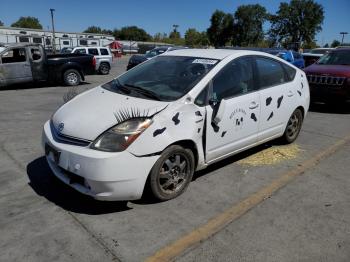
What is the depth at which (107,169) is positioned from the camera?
3150 millimetres

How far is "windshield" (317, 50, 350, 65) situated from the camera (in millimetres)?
9414

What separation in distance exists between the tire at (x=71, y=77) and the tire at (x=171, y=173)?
1131 cm

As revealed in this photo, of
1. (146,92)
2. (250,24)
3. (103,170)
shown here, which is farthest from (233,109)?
(250,24)

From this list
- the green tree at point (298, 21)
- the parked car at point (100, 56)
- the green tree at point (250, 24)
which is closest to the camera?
the parked car at point (100, 56)

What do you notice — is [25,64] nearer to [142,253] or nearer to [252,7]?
[142,253]

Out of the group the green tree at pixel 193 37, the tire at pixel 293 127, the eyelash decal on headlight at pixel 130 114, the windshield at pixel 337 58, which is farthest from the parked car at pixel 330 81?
the green tree at pixel 193 37

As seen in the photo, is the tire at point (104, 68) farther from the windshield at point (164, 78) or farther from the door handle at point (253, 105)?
the door handle at point (253, 105)

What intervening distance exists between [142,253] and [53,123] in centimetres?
186

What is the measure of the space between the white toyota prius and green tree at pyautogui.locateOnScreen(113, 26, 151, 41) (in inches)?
4365

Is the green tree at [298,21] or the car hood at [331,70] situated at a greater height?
the green tree at [298,21]

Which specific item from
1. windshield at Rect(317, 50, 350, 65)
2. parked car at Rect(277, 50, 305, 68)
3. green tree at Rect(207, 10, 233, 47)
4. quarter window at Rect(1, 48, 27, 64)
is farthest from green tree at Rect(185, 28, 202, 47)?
windshield at Rect(317, 50, 350, 65)

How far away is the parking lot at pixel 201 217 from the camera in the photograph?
291 centimetres

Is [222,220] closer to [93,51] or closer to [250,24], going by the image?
[93,51]

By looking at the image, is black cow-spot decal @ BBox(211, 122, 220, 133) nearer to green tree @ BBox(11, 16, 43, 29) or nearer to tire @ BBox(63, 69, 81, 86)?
tire @ BBox(63, 69, 81, 86)
